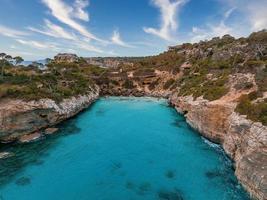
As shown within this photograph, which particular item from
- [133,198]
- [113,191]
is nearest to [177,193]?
[133,198]

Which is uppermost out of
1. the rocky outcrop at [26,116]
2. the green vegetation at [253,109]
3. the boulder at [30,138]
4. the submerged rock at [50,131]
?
the green vegetation at [253,109]

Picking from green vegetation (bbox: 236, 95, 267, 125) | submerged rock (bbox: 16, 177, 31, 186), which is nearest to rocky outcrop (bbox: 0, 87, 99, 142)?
submerged rock (bbox: 16, 177, 31, 186)

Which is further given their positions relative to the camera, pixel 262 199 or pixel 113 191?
pixel 113 191

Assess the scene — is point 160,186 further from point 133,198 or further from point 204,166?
point 204,166

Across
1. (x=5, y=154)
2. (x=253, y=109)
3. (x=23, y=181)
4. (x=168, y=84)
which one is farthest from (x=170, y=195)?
(x=168, y=84)

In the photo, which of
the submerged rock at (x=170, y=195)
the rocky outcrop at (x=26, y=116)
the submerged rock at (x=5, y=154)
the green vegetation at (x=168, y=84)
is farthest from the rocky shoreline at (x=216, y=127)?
the green vegetation at (x=168, y=84)

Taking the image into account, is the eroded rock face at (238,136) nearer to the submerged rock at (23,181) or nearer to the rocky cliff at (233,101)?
the rocky cliff at (233,101)
